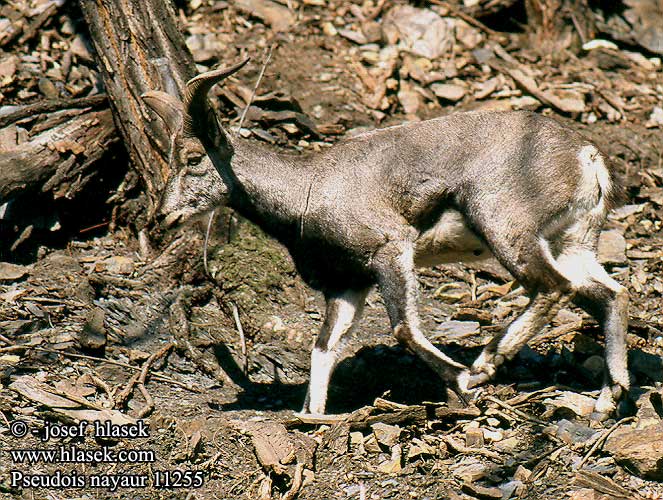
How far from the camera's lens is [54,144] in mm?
8930

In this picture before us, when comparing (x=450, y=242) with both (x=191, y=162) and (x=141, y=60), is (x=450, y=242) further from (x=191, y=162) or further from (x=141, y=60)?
(x=141, y=60)

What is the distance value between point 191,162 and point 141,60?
1465 mm

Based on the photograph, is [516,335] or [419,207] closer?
[516,335]

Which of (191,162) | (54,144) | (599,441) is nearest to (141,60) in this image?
(54,144)

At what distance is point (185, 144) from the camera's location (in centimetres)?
752

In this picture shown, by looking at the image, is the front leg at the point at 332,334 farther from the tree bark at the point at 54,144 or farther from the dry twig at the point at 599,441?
the tree bark at the point at 54,144

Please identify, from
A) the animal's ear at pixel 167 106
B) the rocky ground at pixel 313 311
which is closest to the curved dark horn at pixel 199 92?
the animal's ear at pixel 167 106

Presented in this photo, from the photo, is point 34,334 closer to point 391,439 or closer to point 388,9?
point 391,439

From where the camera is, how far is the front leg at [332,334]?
740cm

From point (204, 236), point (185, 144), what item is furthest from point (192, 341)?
point (185, 144)

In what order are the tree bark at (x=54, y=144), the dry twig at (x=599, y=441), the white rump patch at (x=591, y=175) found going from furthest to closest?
the tree bark at (x=54, y=144)
the white rump patch at (x=591, y=175)
the dry twig at (x=599, y=441)

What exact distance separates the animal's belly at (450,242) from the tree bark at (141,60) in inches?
101

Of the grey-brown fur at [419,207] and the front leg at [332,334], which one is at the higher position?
the grey-brown fur at [419,207]

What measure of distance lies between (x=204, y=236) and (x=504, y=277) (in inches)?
109
